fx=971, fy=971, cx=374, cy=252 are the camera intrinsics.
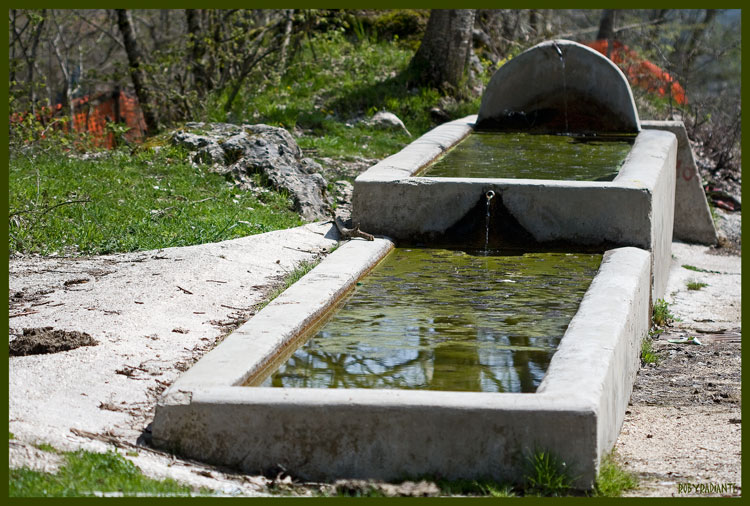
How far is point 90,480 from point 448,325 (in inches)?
96.4

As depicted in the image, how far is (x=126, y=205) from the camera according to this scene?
8.13 m

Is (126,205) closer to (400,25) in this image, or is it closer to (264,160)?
(264,160)

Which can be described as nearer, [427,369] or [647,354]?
[427,369]

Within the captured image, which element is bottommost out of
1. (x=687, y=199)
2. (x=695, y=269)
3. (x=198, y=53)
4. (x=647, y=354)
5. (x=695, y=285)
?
(x=695, y=269)

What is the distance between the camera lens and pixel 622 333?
4.89 metres

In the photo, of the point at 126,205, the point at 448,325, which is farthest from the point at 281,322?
the point at 126,205

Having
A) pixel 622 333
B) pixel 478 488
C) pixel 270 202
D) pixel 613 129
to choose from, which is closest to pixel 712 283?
pixel 613 129

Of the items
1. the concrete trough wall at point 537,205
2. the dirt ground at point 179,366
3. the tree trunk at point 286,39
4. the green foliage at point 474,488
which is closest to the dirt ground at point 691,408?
the dirt ground at point 179,366

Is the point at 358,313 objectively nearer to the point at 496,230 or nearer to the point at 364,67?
the point at 496,230

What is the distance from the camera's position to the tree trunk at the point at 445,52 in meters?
13.6

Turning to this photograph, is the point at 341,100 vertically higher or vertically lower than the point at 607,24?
lower

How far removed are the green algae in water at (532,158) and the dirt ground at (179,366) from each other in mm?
1576

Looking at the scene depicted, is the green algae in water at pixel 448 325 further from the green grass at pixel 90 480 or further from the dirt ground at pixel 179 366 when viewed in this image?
the green grass at pixel 90 480

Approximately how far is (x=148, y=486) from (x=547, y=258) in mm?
4212
